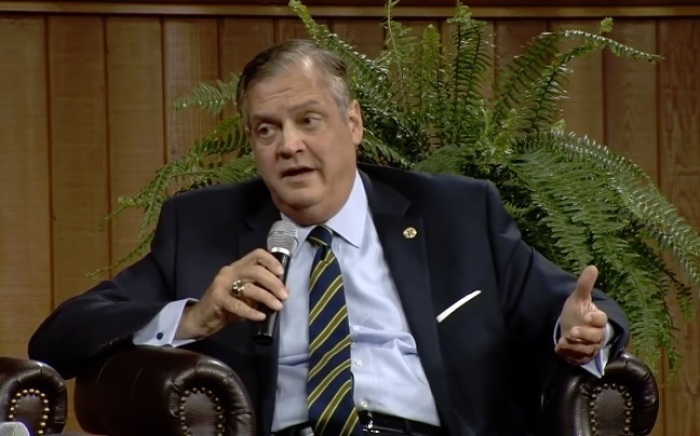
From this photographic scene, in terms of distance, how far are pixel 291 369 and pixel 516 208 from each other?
2.18 ft

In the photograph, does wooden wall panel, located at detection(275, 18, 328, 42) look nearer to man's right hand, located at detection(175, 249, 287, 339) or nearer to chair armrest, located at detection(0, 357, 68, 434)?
man's right hand, located at detection(175, 249, 287, 339)

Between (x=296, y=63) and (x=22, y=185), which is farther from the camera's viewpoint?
(x=22, y=185)

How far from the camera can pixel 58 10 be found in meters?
3.66

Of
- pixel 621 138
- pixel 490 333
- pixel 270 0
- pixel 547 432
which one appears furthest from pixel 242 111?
pixel 621 138

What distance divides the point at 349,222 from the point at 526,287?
343 millimetres

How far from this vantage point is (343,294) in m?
2.40

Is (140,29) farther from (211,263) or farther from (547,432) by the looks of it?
(547,432)

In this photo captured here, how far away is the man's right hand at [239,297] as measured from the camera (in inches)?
82.6

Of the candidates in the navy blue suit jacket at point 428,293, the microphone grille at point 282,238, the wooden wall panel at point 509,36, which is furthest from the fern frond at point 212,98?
the wooden wall panel at point 509,36

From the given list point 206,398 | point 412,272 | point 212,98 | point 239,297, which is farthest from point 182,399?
point 212,98

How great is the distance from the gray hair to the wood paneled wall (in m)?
1.26

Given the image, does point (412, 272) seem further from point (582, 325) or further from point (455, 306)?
point (582, 325)

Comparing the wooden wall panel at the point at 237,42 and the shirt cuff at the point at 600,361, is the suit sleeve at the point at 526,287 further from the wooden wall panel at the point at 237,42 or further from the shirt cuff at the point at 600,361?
the wooden wall panel at the point at 237,42

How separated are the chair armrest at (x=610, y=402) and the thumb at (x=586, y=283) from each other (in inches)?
5.1
